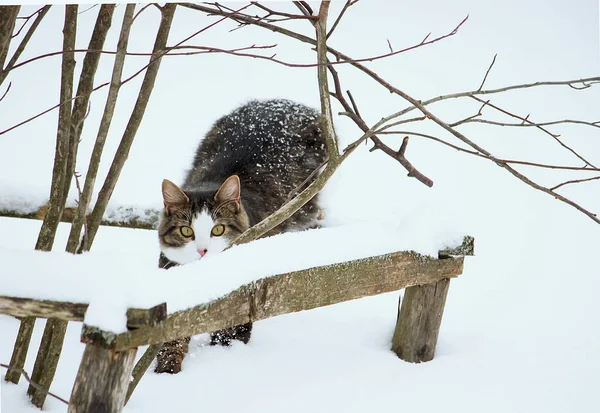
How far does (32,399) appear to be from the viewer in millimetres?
1891

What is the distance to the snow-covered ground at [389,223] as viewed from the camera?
212cm

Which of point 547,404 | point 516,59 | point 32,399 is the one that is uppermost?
point 516,59

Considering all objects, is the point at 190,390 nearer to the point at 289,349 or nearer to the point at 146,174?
the point at 289,349

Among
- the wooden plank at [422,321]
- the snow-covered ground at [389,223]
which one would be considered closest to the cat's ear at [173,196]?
the snow-covered ground at [389,223]

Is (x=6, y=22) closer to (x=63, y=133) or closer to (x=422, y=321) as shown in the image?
(x=63, y=133)

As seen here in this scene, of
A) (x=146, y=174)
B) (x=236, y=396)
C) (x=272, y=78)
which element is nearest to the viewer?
(x=236, y=396)

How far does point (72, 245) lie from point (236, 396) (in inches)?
26.6

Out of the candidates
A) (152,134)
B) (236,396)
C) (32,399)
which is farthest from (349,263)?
(152,134)

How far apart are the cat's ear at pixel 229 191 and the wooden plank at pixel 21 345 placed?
0.92 meters

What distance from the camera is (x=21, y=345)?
1922 millimetres

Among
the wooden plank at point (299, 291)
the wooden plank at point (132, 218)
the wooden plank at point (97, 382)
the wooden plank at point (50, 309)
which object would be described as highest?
the wooden plank at point (132, 218)

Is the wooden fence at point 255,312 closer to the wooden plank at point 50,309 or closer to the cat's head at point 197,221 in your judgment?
the wooden plank at point 50,309

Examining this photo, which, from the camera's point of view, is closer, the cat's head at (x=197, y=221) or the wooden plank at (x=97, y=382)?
the wooden plank at (x=97, y=382)

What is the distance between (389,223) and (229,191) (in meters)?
0.67
